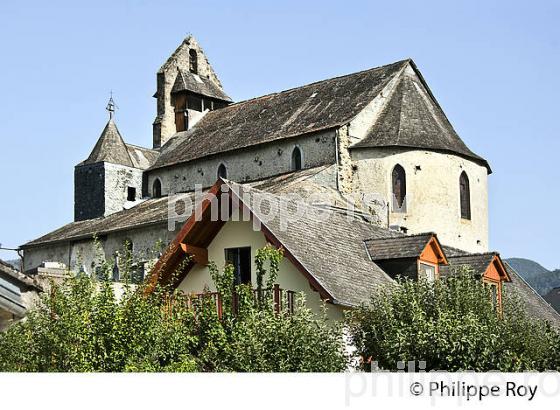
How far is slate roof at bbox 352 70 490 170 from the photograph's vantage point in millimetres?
44875

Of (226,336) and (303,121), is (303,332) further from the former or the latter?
(303,121)

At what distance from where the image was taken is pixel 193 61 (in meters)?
62.6

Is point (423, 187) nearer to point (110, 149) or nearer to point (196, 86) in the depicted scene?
point (196, 86)

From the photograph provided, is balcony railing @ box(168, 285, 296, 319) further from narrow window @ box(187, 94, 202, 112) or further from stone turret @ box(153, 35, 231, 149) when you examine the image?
narrow window @ box(187, 94, 202, 112)

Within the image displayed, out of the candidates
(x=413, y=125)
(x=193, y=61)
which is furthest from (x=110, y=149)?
(x=413, y=125)

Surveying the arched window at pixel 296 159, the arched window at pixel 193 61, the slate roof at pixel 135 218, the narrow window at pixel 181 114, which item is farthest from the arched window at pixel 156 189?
the arched window at pixel 296 159

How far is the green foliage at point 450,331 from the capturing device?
56.3ft

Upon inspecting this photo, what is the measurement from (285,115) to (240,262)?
27.1m

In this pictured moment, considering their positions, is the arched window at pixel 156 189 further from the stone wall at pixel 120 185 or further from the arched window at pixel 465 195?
the arched window at pixel 465 195

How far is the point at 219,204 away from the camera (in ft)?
76.4

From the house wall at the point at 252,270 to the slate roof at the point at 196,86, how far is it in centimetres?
3651

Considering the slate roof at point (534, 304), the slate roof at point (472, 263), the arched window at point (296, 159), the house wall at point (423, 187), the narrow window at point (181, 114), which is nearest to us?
the slate roof at point (472, 263)

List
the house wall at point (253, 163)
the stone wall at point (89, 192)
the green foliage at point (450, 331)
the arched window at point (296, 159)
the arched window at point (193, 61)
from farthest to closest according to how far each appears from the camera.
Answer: the arched window at point (193, 61)
the stone wall at point (89, 192)
the arched window at point (296, 159)
the house wall at point (253, 163)
the green foliage at point (450, 331)

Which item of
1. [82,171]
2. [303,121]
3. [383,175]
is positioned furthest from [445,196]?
[82,171]
